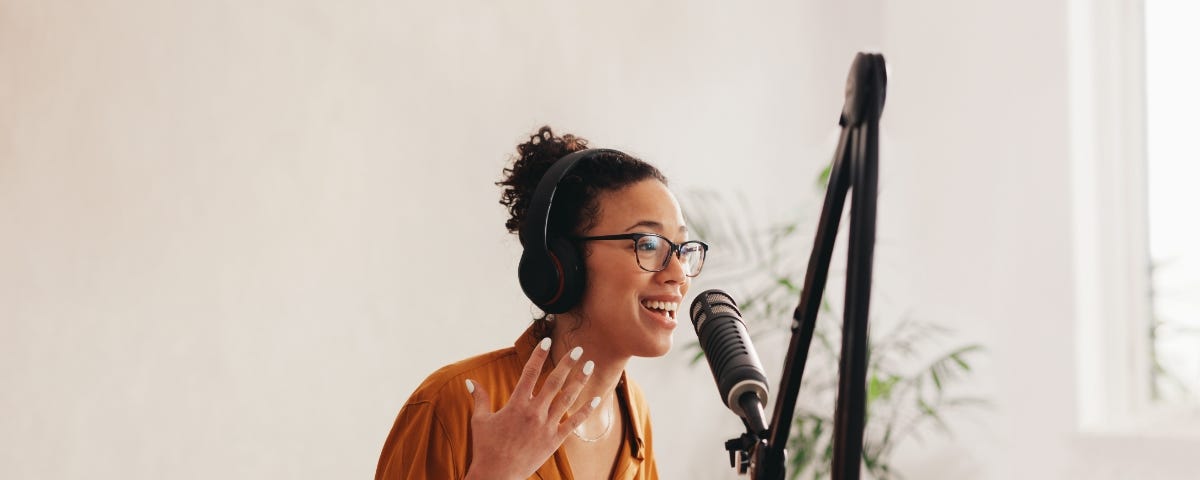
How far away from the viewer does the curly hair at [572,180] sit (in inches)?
50.9

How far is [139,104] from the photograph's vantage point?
188 cm

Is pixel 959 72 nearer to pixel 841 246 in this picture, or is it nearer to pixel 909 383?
pixel 841 246

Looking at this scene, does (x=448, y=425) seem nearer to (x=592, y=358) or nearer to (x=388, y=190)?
(x=592, y=358)

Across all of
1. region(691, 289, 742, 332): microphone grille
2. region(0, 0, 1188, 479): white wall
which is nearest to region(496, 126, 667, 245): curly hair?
region(691, 289, 742, 332): microphone grille

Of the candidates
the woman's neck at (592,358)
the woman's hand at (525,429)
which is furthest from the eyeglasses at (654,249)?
the woman's hand at (525,429)

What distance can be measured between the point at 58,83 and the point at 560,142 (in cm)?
103

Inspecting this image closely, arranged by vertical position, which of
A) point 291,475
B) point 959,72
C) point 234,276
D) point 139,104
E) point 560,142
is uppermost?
point 959,72

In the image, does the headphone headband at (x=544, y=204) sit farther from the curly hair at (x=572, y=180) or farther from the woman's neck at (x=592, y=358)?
the woman's neck at (x=592, y=358)

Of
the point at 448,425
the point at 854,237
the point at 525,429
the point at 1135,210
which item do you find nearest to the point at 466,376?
the point at 448,425

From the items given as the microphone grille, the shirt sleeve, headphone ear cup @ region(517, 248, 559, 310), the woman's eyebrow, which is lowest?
the shirt sleeve

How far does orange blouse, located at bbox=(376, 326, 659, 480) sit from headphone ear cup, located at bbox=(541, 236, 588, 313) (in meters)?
0.11

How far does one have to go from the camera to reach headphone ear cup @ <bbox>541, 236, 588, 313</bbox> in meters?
1.23

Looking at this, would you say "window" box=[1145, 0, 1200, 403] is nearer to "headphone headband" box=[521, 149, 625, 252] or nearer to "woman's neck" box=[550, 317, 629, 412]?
"woman's neck" box=[550, 317, 629, 412]

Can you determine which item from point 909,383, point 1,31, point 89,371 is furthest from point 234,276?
point 909,383
